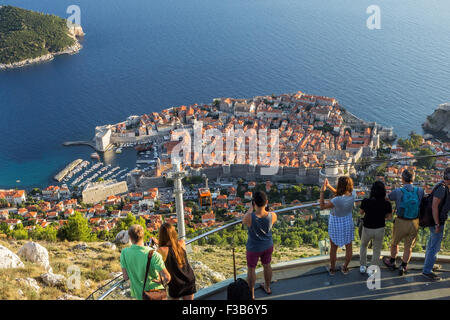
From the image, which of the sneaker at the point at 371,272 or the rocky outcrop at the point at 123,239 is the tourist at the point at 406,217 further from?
the rocky outcrop at the point at 123,239

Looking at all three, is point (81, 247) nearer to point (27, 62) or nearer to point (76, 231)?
point (76, 231)

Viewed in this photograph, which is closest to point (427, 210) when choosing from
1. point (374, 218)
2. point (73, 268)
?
point (374, 218)

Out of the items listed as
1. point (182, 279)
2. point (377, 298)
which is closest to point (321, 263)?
point (377, 298)

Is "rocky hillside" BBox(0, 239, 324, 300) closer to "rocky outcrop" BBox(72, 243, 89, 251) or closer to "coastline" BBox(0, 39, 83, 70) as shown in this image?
"rocky outcrop" BBox(72, 243, 89, 251)

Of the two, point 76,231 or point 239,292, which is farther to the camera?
point 76,231

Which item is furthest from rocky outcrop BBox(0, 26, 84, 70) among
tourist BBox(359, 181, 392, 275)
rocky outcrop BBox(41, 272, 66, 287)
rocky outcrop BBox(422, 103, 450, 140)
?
tourist BBox(359, 181, 392, 275)

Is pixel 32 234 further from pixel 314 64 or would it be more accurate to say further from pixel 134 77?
pixel 314 64
